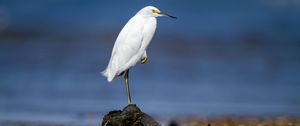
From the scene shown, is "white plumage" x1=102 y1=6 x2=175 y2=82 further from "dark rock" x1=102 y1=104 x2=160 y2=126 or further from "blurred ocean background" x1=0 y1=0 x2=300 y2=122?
"blurred ocean background" x1=0 y1=0 x2=300 y2=122

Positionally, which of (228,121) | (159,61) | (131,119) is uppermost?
(159,61)

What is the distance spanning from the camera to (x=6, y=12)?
3347cm

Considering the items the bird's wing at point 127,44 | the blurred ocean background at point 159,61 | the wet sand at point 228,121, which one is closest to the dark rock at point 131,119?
the bird's wing at point 127,44

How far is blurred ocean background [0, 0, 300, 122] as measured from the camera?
14875mm

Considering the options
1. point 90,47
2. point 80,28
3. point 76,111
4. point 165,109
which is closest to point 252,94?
point 165,109

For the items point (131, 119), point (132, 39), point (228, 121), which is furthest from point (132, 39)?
point (228, 121)

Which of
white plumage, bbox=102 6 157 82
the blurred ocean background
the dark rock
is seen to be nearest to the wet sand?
the blurred ocean background

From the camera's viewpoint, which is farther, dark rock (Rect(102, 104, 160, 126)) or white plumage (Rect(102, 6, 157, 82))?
white plumage (Rect(102, 6, 157, 82))

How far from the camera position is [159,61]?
69.2 ft

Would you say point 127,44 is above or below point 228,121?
above

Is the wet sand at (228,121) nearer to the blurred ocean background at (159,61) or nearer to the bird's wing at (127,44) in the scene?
the blurred ocean background at (159,61)

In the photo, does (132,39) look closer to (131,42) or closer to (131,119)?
(131,42)

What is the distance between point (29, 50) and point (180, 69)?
20.2 feet

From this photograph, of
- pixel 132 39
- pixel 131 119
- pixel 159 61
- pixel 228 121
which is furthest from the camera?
pixel 159 61
